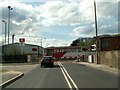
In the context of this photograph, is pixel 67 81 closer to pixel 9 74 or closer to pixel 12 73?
pixel 9 74

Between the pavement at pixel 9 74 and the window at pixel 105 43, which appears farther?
the window at pixel 105 43

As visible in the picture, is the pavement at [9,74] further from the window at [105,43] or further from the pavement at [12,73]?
the window at [105,43]

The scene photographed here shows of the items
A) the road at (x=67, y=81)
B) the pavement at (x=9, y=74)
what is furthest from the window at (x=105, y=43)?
the road at (x=67, y=81)

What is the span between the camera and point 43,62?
4575cm

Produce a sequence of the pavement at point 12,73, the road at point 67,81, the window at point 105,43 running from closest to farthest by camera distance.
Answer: the road at point 67,81 → the pavement at point 12,73 → the window at point 105,43

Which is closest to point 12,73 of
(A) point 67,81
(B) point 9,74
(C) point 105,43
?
(B) point 9,74

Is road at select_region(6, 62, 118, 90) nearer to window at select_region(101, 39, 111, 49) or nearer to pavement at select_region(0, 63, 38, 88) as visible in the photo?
pavement at select_region(0, 63, 38, 88)

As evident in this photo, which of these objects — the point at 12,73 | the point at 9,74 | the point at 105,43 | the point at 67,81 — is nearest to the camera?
the point at 67,81

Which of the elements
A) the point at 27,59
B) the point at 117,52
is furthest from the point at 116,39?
the point at 117,52

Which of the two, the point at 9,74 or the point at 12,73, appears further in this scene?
the point at 12,73

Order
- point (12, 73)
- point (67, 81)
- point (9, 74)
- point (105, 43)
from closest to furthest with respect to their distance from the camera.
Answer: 1. point (67, 81)
2. point (9, 74)
3. point (12, 73)
4. point (105, 43)

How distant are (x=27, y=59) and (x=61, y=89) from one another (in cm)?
6250

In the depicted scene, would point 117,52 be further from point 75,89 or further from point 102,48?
point 102,48

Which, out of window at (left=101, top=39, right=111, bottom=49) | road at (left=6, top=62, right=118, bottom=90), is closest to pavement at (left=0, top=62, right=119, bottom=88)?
road at (left=6, top=62, right=118, bottom=90)
